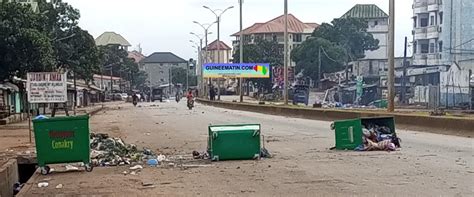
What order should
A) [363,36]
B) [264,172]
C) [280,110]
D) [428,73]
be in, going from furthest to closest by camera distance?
[363,36]
[428,73]
[280,110]
[264,172]

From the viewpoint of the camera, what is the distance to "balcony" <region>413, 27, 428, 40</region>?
78375 millimetres

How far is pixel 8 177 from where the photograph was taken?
13703mm

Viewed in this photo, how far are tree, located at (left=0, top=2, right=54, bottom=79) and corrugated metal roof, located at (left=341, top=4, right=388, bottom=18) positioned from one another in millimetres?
78979

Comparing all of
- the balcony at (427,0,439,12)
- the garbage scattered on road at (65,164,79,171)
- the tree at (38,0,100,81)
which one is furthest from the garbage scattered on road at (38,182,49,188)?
the balcony at (427,0,439,12)

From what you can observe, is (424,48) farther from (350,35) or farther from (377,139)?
(377,139)

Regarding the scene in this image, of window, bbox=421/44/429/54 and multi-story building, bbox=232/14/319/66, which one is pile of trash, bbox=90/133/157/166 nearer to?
window, bbox=421/44/429/54

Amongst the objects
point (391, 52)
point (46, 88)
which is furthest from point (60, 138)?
point (391, 52)

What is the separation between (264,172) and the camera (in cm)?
1309

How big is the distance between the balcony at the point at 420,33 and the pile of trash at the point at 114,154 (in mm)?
64137

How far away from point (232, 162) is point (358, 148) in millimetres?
3497

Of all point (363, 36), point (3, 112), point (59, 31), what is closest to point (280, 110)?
point (3, 112)

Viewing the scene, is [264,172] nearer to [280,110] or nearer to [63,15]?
[280,110]

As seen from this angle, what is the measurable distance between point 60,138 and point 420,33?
7034 centimetres

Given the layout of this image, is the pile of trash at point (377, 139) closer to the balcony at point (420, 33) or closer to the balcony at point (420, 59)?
the balcony at point (420, 59)
